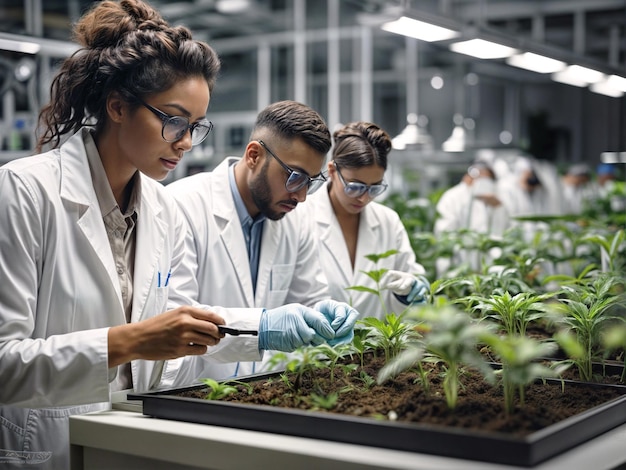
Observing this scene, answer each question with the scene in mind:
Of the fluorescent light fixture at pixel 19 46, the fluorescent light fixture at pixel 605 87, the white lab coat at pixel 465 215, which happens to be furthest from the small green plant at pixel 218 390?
the fluorescent light fixture at pixel 605 87

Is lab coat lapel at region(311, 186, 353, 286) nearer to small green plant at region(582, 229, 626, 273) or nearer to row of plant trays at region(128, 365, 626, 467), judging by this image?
small green plant at region(582, 229, 626, 273)

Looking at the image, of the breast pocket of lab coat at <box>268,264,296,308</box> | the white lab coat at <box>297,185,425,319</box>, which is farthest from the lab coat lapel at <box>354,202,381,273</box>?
the breast pocket of lab coat at <box>268,264,296,308</box>

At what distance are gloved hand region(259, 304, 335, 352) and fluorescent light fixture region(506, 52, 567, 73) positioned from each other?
2644 mm

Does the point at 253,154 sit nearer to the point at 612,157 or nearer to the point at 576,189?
the point at 576,189

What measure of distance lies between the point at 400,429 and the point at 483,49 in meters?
2.94

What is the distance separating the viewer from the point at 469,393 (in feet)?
5.11

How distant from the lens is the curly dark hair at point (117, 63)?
1730mm

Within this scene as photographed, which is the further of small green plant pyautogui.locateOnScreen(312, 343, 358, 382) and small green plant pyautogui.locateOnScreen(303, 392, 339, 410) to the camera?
small green plant pyautogui.locateOnScreen(312, 343, 358, 382)

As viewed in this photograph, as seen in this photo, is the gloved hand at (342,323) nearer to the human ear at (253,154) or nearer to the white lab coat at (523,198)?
the human ear at (253,154)

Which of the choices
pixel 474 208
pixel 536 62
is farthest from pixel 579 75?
pixel 474 208

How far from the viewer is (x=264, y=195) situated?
2242mm

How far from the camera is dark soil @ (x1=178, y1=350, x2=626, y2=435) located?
1307mm

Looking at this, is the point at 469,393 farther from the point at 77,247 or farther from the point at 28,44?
the point at 28,44

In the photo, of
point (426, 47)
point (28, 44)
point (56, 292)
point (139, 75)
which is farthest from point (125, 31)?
point (426, 47)
